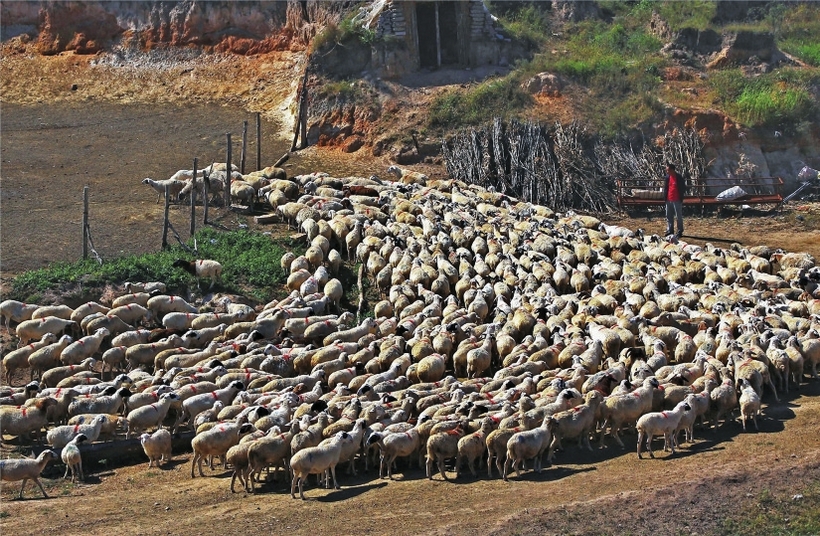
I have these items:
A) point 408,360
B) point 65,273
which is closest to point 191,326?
point 65,273

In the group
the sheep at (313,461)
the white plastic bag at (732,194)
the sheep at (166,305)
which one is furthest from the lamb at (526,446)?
the white plastic bag at (732,194)

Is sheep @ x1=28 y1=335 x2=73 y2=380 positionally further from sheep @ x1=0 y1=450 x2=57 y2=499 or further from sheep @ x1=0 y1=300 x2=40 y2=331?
sheep @ x1=0 y1=450 x2=57 y2=499

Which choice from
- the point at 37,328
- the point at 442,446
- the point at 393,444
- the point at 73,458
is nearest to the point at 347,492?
the point at 393,444

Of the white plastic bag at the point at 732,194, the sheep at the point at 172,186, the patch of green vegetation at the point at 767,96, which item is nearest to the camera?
the sheep at the point at 172,186

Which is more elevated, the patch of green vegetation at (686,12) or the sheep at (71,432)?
the patch of green vegetation at (686,12)

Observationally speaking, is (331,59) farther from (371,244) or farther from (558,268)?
(558,268)

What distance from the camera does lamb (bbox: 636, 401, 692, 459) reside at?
56.7 feet

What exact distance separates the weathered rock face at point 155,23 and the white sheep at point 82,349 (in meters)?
21.8

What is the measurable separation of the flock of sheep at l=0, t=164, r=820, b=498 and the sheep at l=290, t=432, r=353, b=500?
0.09 ft

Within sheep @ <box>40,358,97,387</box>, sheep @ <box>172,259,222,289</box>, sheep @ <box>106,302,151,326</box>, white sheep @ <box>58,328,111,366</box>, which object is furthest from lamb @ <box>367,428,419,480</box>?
sheep @ <box>172,259,222,289</box>

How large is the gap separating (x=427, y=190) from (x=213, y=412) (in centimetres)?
1304

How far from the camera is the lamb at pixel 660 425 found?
17.3 m

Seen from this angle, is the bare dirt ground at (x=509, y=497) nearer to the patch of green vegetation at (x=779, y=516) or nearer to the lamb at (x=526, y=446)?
the patch of green vegetation at (x=779, y=516)

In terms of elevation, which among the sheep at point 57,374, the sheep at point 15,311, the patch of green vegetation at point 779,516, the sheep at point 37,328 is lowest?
the patch of green vegetation at point 779,516
